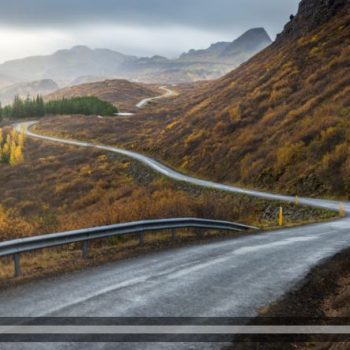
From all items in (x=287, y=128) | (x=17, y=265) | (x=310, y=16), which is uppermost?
(x=310, y=16)

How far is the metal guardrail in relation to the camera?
9.08 meters

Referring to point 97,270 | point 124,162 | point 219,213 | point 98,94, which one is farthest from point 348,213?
point 98,94

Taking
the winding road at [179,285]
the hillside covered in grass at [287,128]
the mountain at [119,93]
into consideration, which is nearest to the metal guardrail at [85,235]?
the winding road at [179,285]

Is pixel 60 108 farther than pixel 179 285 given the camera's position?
Yes

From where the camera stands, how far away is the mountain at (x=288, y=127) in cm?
3084

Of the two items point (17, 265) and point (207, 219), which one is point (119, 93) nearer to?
point (207, 219)

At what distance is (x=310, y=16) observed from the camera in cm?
7631

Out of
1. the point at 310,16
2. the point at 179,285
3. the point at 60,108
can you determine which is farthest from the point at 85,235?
the point at 60,108

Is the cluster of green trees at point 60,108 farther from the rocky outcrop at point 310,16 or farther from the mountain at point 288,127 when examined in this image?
the rocky outcrop at point 310,16

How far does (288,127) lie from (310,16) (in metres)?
45.4

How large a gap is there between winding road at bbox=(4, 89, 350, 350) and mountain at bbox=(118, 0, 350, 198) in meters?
17.6

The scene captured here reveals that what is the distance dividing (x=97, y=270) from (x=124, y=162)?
42.5 m

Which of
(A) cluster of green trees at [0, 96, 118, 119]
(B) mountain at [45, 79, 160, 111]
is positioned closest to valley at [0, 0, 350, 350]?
(A) cluster of green trees at [0, 96, 118, 119]

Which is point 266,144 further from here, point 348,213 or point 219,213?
point 219,213
